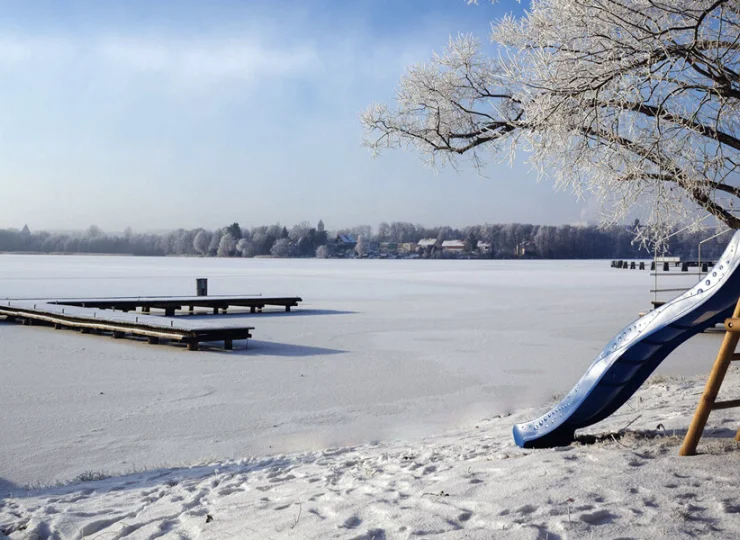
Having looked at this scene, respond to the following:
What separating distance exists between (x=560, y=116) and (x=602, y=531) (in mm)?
5712

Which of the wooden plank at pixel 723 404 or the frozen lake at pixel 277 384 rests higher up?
the wooden plank at pixel 723 404

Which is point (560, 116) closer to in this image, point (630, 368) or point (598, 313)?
point (630, 368)

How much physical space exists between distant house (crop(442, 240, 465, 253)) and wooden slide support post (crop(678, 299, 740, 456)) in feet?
494

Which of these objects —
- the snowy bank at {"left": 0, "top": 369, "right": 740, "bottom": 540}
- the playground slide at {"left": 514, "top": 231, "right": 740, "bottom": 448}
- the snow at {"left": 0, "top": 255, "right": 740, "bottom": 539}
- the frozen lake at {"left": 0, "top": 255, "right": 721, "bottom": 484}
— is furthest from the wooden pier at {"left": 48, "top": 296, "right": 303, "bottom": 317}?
the playground slide at {"left": 514, "top": 231, "right": 740, "bottom": 448}

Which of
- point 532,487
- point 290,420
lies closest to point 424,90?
point 290,420

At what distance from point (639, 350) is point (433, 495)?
1854 millimetres

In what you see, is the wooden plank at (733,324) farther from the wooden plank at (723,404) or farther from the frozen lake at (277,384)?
the frozen lake at (277,384)

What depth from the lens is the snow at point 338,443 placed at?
3.74 m

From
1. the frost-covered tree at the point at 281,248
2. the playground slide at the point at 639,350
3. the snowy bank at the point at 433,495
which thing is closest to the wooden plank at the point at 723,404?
the snowy bank at the point at 433,495

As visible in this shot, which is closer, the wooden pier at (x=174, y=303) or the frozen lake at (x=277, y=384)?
the frozen lake at (x=277, y=384)

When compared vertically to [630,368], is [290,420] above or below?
below

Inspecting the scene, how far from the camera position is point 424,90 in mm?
13188

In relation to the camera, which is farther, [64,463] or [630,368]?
[64,463]

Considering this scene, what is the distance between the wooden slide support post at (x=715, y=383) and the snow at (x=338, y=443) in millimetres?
147
